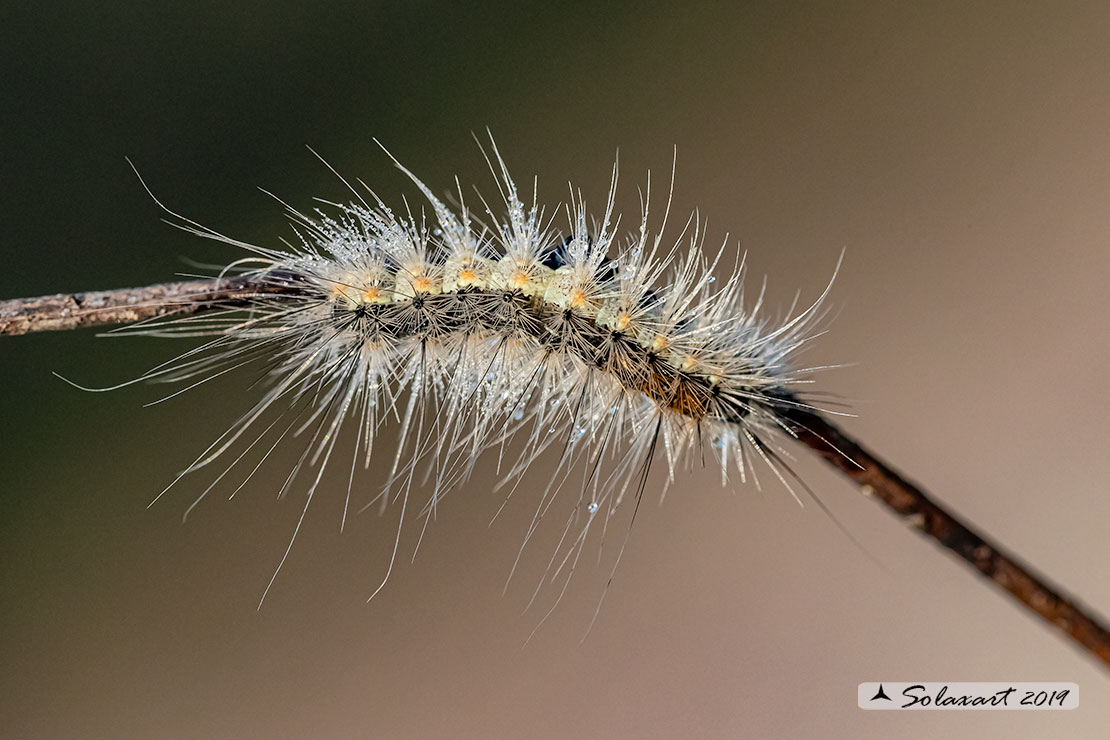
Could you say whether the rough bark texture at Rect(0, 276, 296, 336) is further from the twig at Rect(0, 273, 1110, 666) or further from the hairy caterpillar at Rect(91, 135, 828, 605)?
the hairy caterpillar at Rect(91, 135, 828, 605)

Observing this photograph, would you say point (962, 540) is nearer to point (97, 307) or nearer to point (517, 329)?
point (517, 329)

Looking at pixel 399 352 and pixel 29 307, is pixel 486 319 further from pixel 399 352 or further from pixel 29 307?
pixel 29 307

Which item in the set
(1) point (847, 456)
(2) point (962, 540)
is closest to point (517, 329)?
(1) point (847, 456)

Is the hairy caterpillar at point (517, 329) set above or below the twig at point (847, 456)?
above

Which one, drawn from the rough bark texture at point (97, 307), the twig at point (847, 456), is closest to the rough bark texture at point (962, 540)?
the twig at point (847, 456)

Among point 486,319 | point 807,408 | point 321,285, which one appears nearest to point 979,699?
point 807,408

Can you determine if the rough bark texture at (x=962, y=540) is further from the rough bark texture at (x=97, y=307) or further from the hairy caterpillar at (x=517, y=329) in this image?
the rough bark texture at (x=97, y=307)

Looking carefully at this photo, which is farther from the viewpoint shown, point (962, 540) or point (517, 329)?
point (517, 329)
